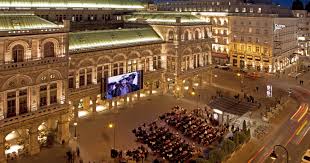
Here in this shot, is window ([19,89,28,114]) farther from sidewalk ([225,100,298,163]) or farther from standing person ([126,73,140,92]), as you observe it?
sidewalk ([225,100,298,163])

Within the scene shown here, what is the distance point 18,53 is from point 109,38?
25.0 m

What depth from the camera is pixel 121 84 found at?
69.8 meters

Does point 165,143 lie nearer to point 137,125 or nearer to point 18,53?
point 137,125

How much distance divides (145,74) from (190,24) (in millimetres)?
18971

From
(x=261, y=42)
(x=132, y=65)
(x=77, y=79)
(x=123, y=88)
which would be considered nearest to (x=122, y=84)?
(x=123, y=88)

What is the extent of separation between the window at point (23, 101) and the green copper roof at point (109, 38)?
48.6 ft

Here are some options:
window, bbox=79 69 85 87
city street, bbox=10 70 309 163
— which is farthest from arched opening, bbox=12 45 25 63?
window, bbox=79 69 85 87

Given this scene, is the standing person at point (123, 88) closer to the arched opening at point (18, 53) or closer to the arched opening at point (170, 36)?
the arched opening at point (170, 36)

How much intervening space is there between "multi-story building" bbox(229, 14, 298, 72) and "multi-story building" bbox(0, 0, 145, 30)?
124 ft

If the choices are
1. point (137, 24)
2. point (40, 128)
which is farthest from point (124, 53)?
point (40, 128)

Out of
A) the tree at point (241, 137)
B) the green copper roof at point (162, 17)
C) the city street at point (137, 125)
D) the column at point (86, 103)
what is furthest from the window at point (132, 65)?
the tree at point (241, 137)

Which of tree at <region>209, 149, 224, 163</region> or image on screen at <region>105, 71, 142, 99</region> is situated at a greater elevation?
image on screen at <region>105, 71, 142, 99</region>

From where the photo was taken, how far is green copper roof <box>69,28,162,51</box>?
212 feet

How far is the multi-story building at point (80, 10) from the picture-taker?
233 feet
